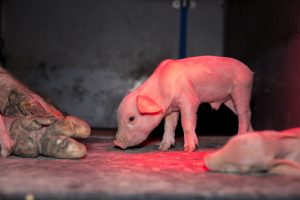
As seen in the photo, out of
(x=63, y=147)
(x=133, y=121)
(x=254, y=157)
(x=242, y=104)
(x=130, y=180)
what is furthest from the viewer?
(x=242, y=104)

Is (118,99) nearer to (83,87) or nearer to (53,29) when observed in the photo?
(83,87)

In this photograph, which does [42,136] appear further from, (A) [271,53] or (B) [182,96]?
(A) [271,53]

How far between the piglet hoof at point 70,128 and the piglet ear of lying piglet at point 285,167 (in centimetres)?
114

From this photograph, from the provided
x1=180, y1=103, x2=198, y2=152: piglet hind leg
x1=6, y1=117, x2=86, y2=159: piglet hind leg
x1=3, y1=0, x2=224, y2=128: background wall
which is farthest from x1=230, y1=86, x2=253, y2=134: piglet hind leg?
x1=3, y1=0, x2=224, y2=128: background wall

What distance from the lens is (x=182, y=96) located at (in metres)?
3.21

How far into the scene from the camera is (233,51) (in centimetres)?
531

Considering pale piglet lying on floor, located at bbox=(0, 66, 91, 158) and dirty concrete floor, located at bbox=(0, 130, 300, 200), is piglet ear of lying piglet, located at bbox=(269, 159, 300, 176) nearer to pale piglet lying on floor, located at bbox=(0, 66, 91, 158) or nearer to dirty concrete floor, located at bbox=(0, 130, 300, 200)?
dirty concrete floor, located at bbox=(0, 130, 300, 200)

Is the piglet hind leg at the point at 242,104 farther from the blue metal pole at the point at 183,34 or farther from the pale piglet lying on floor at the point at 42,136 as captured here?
the blue metal pole at the point at 183,34

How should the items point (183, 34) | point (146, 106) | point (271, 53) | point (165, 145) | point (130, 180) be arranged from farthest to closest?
point (183, 34) → point (271, 53) → point (165, 145) → point (146, 106) → point (130, 180)

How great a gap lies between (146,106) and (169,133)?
20.1 inches

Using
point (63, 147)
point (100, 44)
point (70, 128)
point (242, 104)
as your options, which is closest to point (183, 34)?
point (100, 44)

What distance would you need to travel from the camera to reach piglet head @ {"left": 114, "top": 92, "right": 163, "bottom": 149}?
3094 millimetres

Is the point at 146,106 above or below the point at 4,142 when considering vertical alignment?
Answer: above

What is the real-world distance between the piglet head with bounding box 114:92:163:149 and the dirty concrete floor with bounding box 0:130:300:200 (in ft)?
1.24
